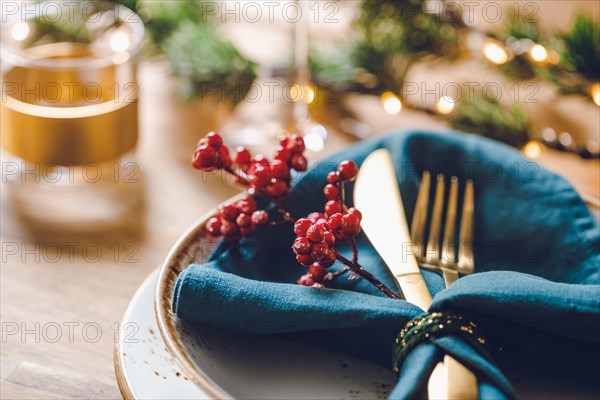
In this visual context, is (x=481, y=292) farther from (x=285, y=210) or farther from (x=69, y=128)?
(x=69, y=128)

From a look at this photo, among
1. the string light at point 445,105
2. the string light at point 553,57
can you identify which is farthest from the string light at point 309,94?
the string light at point 553,57

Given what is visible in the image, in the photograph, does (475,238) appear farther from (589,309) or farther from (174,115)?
(174,115)

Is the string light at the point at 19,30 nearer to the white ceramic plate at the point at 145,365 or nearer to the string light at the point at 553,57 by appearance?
the white ceramic plate at the point at 145,365

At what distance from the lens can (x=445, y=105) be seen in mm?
707

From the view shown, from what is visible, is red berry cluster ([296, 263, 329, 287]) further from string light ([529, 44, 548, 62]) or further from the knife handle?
string light ([529, 44, 548, 62])

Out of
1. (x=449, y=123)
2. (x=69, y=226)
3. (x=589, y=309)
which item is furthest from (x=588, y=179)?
(x=69, y=226)

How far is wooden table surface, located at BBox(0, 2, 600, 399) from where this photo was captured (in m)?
0.45

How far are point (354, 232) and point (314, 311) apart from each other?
50mm

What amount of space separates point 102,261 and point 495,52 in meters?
0.42

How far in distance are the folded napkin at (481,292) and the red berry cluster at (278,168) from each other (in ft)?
0.07

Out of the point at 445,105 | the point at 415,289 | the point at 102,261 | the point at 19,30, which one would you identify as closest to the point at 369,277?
the point at 415,289

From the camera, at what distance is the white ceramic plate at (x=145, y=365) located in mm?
376

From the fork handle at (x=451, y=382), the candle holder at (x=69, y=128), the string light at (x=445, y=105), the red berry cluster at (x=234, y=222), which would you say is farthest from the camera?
the string light at (x=445, y=105)

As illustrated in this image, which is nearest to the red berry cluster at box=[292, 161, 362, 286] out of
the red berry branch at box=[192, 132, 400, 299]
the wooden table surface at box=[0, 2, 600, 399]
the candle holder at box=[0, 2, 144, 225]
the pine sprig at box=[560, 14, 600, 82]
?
the red berry branch at box=[192, 132, 400, 299]
